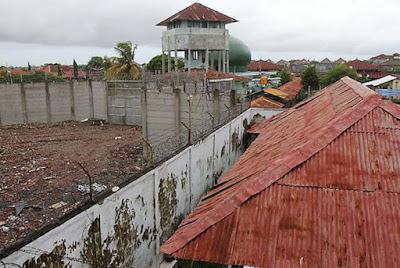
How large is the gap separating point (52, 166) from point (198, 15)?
2158 centimetres

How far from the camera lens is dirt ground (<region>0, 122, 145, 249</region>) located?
28.3 feet

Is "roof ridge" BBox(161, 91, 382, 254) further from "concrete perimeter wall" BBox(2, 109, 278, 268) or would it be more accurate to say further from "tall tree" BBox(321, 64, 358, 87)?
"tall tree" BBox(321, 64, 358, 87)

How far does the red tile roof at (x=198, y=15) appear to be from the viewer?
3067cm

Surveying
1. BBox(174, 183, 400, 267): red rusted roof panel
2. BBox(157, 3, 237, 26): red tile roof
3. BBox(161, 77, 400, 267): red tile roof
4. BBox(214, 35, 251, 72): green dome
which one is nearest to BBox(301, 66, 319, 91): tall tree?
BBox(214, 35, 251, 72): green dome

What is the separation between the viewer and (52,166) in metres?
13.9

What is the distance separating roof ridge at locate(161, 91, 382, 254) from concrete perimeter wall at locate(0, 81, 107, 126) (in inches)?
817

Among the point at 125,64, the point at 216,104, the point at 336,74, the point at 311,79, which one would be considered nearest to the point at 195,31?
the point at 125,64

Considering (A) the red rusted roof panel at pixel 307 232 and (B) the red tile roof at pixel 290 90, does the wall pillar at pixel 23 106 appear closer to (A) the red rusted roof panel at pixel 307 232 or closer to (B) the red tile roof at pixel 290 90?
(B) the red tile roof at pixel 290 90

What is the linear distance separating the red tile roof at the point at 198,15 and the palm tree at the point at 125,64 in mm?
4532

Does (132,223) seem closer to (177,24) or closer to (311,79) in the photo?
(177,24)

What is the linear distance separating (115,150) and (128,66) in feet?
49.6

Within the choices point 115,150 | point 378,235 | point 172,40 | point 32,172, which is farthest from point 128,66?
point 378,235

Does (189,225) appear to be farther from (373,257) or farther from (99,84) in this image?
(99,84)

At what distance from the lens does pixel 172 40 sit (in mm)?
31188
